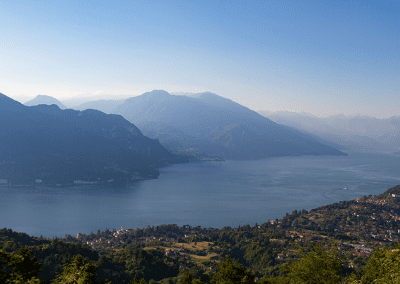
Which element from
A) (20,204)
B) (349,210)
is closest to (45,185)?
(20,204)

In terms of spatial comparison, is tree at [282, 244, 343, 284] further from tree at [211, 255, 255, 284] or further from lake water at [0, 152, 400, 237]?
lake water at [0, 152, 400, 237]

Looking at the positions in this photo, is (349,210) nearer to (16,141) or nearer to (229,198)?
(229,198)

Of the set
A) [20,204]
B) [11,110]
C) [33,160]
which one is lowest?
[20,204]

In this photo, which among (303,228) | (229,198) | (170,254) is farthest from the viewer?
(229,198)

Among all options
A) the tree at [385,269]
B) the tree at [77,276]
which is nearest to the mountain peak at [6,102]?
the tree at [77,276]

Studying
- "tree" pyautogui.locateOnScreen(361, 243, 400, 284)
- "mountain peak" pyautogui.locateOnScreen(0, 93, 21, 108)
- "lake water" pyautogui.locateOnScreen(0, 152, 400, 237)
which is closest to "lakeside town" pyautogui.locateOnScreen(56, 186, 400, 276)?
"lake water" pyautogui.locateOnScreen(0, 152, 400, 237)

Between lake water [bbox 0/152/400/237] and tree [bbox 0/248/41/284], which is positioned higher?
tree [bbox 0/248/41/284]

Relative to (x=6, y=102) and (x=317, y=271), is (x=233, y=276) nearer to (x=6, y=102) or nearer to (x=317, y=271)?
(x=317, y=271)

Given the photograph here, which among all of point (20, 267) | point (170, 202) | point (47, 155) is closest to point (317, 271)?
point (20, 267)

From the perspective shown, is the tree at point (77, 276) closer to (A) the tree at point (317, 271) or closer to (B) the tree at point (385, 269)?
(A) the tree at point (317, 271)
